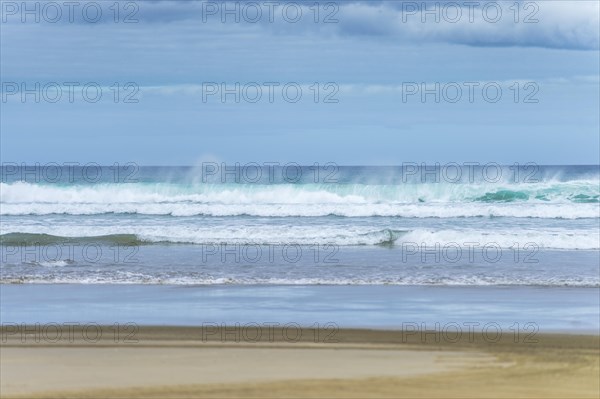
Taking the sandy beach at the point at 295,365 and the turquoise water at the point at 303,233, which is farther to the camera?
the turquoise water at the point at 303,233

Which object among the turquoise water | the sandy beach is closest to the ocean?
the turquoise water

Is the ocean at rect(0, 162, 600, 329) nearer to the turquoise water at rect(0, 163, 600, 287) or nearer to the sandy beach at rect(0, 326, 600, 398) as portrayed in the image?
the turquoise water at rect(0, 163, 600, 287)

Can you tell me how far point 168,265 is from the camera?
17234mm

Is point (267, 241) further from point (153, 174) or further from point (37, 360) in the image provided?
point (153, 174)

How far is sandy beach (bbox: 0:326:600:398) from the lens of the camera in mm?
7930

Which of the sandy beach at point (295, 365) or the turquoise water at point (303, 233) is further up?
the turquoise water at point (303, 233)

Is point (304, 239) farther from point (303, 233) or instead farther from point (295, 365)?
point (295, 365)

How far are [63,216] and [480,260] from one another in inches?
692

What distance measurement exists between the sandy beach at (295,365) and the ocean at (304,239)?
1219 millimetres

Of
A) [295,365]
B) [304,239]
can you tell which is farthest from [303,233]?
[295,365]

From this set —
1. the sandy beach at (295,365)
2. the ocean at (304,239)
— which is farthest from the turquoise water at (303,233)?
the sandy beach at (295,365)

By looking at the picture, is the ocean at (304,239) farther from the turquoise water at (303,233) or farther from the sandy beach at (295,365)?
the sandy beach at (295,365)

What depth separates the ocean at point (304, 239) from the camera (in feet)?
48.0

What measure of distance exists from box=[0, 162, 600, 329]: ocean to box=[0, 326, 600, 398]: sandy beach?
1.22m
